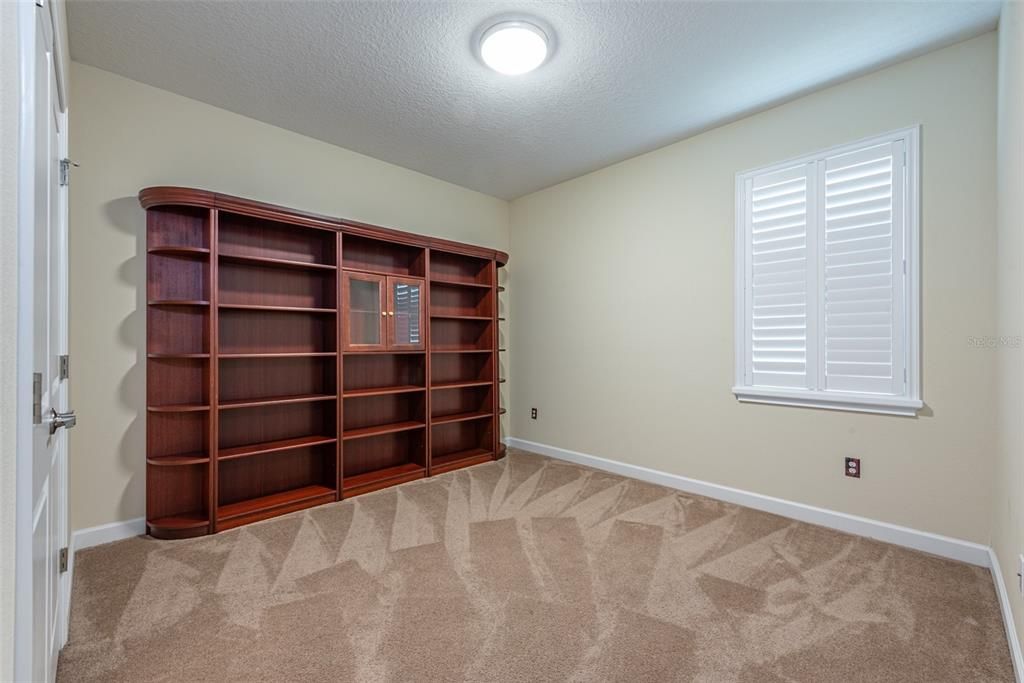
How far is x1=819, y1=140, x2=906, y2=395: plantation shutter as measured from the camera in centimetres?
255

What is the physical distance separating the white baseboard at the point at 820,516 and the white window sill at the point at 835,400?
2.10 feet

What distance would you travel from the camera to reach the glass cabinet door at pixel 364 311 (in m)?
3.37

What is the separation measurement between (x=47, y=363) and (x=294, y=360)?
2.04 m

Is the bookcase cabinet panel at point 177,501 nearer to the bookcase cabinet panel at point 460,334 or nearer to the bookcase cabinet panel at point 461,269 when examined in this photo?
the bookcase cabinet panel at point 460,334

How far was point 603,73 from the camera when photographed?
8.71ft

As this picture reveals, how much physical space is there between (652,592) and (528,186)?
370 cm

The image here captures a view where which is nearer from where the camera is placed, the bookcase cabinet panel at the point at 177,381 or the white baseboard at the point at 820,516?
the white baseboard at the point at 820,516

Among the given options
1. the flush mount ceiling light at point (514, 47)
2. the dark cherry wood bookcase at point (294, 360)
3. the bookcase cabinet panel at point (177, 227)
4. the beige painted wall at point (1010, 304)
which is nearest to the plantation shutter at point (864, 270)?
the beige painted wall at point (1010, 304)

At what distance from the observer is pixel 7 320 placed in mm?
840

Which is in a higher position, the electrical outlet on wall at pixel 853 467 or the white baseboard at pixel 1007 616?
the electrical outlet on wall at pixel 853 467

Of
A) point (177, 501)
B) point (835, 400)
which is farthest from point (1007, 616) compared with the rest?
point (177, 501)

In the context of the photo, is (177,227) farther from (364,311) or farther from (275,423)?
(275,423)

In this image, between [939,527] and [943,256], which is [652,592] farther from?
[943,256]

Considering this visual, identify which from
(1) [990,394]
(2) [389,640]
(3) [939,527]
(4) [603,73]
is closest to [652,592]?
(2) [389,640]
